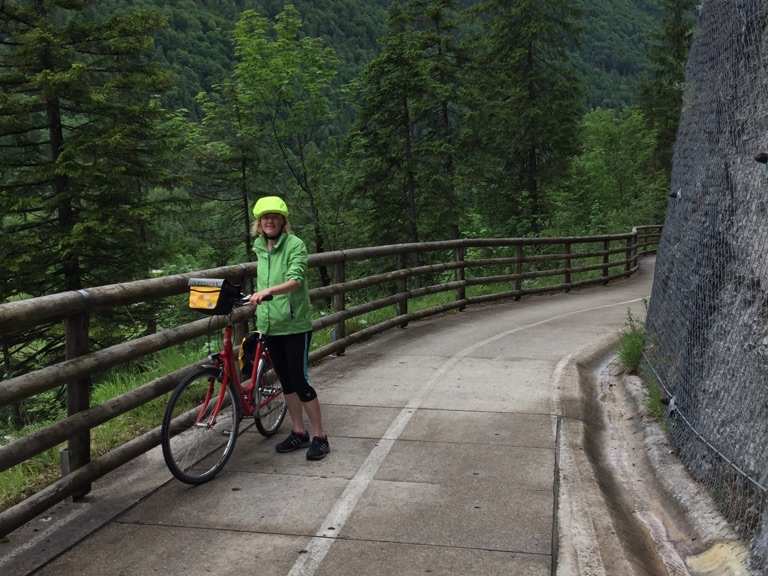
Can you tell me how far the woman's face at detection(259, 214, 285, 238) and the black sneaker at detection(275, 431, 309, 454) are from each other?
62.3 inches

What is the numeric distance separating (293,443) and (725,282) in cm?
330

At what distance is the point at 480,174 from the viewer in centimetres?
3120

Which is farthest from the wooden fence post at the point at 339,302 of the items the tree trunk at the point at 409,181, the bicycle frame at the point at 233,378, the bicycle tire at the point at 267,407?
the tree trunk at the point at 409,181

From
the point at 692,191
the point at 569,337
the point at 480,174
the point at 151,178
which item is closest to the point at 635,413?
the point at 692,191

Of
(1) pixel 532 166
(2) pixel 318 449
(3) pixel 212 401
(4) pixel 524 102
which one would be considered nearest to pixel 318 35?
(1) pixel 532 166

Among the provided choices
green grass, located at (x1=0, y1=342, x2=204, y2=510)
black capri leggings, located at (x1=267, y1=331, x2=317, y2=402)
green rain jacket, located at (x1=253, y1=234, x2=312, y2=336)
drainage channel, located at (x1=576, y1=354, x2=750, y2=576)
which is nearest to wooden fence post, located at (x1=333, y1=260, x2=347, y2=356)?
green grass, located at (x1=0, y1=342, x2=204, y2=510)

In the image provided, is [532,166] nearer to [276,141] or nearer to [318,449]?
[276,141]

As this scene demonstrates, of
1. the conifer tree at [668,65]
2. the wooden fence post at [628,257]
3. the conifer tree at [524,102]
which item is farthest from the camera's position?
the conifer tree at [668,65]

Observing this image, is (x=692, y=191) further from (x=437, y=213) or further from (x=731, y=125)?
(x=437, y=213)

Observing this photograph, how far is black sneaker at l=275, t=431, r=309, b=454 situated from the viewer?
5848 millimetres

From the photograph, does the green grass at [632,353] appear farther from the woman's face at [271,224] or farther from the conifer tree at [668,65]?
the conifer tree at [668,65]

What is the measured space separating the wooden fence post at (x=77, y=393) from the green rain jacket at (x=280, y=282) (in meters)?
1.25

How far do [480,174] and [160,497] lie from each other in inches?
1083

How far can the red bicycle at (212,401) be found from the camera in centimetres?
509
